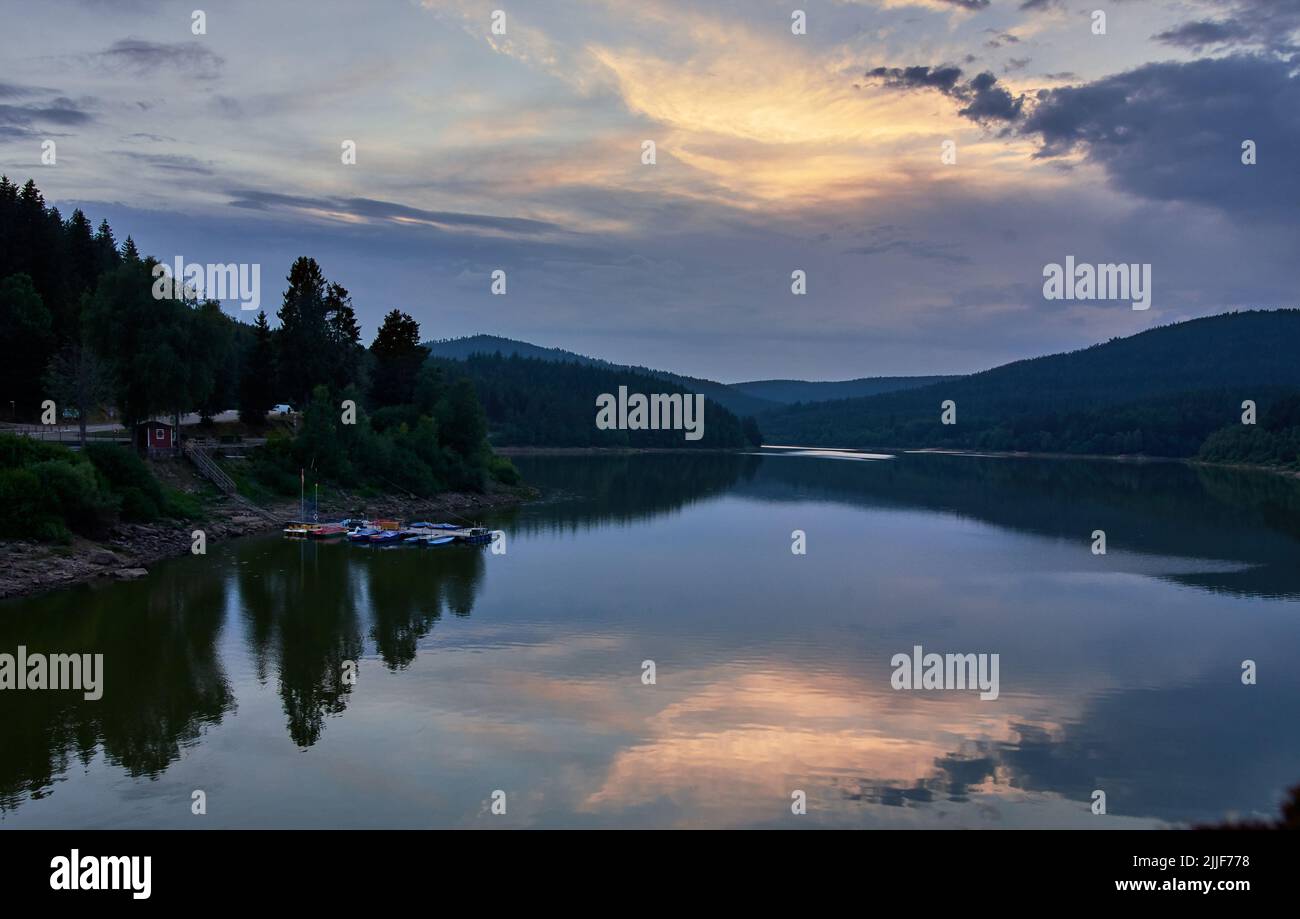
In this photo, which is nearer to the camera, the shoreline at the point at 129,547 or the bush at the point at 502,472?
the shoreline at the point at 129,547

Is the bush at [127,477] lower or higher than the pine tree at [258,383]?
lower

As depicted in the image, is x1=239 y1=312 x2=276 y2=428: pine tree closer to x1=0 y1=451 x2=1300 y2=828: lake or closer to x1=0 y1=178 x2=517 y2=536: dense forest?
x1=0 y1=178 x2=517 y2=536: dense forest

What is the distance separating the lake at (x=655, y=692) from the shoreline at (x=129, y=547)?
5.52 ft

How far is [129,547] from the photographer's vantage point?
50.3 m

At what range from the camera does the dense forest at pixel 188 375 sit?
57688mm

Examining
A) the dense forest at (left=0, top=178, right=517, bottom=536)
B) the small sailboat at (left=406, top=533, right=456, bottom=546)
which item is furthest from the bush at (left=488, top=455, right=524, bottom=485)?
the small sailboat at (left=406, top=533, right=456, bottom=546)

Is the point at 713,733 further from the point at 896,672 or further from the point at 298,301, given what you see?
the point at 298,301

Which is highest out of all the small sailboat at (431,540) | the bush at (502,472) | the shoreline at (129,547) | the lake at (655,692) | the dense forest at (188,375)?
the dense forest at (188,375)

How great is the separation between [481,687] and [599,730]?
18.8 ft

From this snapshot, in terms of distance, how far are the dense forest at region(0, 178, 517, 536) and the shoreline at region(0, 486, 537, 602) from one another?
1353 millimetres

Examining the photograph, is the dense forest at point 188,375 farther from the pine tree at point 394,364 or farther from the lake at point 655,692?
the lake at point 655,692

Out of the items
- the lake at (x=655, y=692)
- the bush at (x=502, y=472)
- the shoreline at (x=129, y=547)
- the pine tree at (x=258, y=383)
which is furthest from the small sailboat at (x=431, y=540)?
the bush at (x=502, y=472)

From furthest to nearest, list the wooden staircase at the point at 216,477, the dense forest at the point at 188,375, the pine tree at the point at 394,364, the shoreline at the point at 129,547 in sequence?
the pine tree at the point at 394,364, the wooden staircase at the point at 216,477, the dense forest at the point at 188,375, the shoreline at the point at 129,547

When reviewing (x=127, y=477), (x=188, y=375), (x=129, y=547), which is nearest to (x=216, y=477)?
(x=188, y=375)
